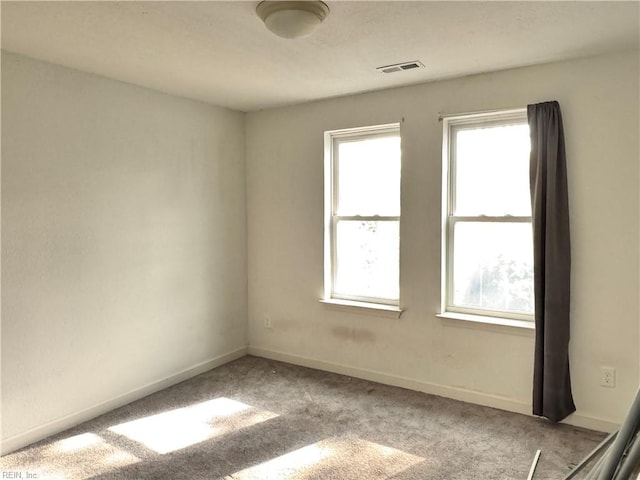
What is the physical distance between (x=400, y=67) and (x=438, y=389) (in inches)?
93.0

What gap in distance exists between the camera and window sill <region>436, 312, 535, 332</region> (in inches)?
120

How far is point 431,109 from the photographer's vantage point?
3320mm

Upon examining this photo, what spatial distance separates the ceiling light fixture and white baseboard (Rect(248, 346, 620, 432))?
2.66 metres

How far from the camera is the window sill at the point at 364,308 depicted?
11.7ft

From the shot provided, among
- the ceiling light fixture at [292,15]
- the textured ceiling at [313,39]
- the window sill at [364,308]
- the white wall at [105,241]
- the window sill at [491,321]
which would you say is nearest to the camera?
the ceiling light fixture at [292,15]

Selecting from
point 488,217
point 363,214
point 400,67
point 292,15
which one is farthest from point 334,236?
point 292,15

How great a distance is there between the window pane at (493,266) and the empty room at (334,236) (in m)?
0.02

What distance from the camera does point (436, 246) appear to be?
11.0ft

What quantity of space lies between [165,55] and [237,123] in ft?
5.06

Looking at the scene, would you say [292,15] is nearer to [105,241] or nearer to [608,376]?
[105,241]

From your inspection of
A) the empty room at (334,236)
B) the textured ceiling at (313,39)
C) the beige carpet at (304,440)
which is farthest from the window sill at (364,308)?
the textured ceiling at (313,39)

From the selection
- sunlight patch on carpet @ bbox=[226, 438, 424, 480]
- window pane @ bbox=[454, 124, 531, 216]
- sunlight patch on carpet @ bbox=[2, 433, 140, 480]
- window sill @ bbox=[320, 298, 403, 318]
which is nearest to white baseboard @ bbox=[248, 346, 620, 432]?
window sill @ bbox=[320, 298, 403, 318]

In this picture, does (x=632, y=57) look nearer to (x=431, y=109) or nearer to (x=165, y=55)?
(x=431, y=109)

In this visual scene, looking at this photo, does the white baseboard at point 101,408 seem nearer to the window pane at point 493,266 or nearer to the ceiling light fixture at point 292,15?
the window pane at point 493,266
